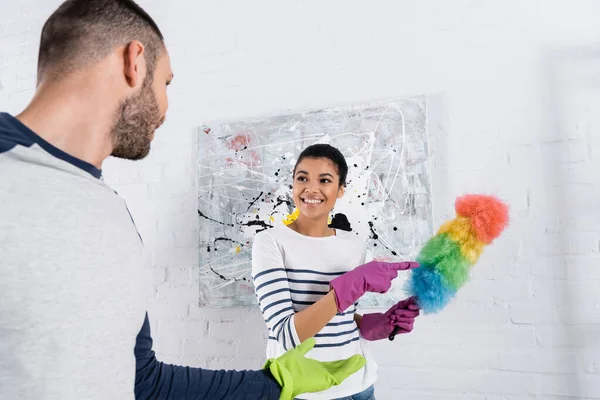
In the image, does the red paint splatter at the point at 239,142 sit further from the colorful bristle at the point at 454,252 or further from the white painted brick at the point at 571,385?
the white painted brick at the point at 571,385

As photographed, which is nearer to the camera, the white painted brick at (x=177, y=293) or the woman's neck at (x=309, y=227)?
the woman's neck at (x=309, y=227)

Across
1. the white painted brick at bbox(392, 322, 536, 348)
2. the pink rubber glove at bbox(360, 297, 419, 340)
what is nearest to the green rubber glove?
the pink rubber glove at bbox(360, 297, 419, 340)

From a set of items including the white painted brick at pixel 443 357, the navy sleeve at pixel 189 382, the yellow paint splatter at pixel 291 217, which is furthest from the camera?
the yellow paint splatter at pixel 291 217

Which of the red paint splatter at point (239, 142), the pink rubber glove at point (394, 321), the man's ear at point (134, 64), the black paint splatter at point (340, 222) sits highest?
the red paint splatter at point (239, 142)

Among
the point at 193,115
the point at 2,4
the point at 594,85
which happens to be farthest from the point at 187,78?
the point at 594,85

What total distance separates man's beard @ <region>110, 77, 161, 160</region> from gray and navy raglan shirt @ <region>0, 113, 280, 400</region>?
12 centimetres

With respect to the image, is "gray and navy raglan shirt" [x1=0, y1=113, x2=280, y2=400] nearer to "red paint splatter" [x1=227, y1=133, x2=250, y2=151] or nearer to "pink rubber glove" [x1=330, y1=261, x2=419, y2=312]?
"pink rubber glove" [x1=330, y1=261, x2=419, y2=312]

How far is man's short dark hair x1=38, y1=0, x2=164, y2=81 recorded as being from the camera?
73cm

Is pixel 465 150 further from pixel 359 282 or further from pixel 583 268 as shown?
pixel 359 282

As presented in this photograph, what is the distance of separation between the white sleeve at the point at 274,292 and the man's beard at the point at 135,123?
19.9 inches

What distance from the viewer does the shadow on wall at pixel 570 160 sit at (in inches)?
60.0

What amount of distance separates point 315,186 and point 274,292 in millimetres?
354

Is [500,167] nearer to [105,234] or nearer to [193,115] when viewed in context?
[193,115]

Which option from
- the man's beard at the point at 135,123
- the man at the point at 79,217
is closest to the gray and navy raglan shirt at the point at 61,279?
the man at the point at 79,217
